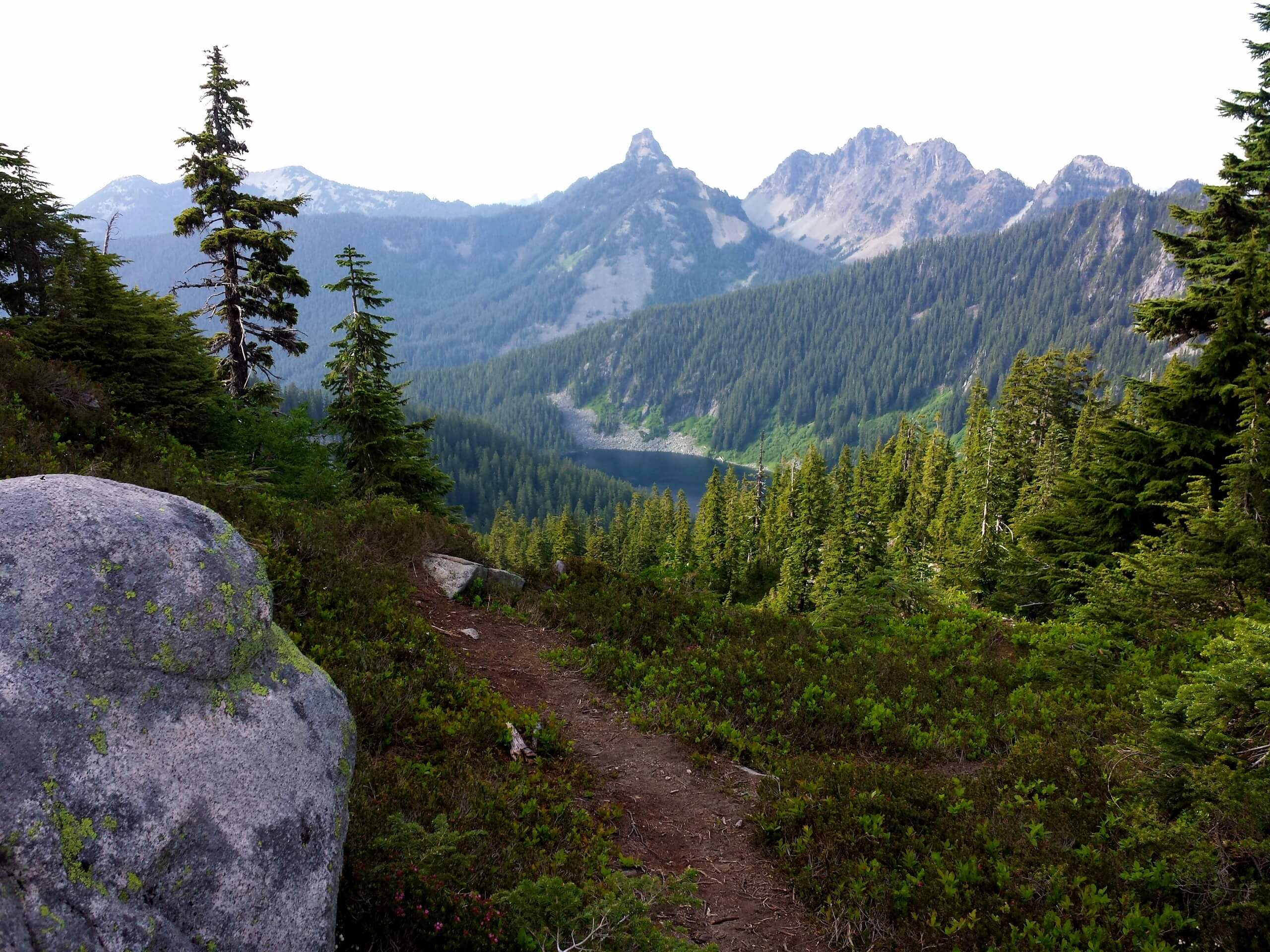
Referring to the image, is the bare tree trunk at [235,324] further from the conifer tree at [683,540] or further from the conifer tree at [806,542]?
the conifer tree at [683,540]

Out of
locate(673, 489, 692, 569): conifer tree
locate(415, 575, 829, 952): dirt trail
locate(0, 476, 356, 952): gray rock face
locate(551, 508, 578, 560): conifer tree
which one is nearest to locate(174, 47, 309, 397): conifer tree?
locate(415, 575, 829, 952): dirt trail

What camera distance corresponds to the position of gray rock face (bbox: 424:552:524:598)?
46.0 feet

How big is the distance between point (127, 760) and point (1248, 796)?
8059 mm

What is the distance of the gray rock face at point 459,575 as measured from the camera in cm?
1403

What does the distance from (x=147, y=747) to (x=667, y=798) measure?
610 centimetres

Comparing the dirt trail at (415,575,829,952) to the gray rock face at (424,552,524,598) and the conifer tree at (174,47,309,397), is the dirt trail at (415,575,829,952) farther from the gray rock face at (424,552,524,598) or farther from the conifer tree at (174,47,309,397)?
the conifer tree at (174,47,309,397)

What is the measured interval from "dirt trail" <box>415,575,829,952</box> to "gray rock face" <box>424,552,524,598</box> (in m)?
1.31

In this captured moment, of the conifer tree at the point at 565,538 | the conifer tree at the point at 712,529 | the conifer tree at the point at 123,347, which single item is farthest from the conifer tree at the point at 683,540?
the conifer tree at the point at 123,347

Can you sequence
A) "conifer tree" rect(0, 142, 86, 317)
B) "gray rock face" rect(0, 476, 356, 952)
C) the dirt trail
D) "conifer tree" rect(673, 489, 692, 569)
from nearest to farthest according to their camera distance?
"gray rock face" rect(0, 476, 356, 952) → the dirt trail → "conifer tree" rect(0, 142, 86, 317) → "conifer tree" rect(673, 489, 692, 569)

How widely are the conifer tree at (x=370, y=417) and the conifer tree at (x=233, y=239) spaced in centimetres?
177

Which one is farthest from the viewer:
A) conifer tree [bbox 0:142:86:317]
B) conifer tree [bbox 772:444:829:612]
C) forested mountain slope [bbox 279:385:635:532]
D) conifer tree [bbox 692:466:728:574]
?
forested mountain slope [bbox 279:385:635:532]

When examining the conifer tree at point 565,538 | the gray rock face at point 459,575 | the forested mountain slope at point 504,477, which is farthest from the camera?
the forested mountain slope at point 504,477

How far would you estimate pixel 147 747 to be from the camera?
3.52m

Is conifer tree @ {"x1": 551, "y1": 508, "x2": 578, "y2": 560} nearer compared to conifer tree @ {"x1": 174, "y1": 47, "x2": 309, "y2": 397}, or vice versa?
conifer tree @ {"x1": 174, "y1": 47, "x2": 309, "y2": 397}
